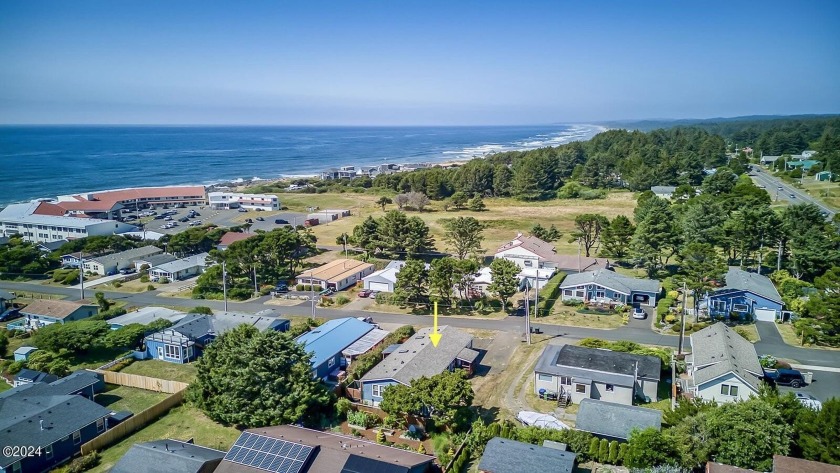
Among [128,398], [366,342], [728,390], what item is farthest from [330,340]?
[728,390]

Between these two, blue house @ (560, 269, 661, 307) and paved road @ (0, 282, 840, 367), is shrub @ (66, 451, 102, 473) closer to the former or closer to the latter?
paved road @ (0, 282, 840, 367)

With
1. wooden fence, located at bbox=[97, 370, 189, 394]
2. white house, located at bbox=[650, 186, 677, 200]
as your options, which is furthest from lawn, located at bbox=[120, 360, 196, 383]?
white house, located at bbox=[650, 186, 677, 200]

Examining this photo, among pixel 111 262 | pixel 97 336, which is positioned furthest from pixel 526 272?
pixel 111 262

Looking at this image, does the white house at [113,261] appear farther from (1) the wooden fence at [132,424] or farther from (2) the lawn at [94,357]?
(1) the wooden fence at [132,424]

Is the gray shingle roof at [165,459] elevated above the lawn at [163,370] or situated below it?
above

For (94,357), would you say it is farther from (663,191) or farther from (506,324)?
(663,191)

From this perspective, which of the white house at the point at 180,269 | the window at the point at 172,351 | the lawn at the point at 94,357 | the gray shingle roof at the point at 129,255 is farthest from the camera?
the gray shingle roof at the point at 129,255

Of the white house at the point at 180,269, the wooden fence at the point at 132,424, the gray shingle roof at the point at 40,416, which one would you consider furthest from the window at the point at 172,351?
the white house at the point at 180,269
